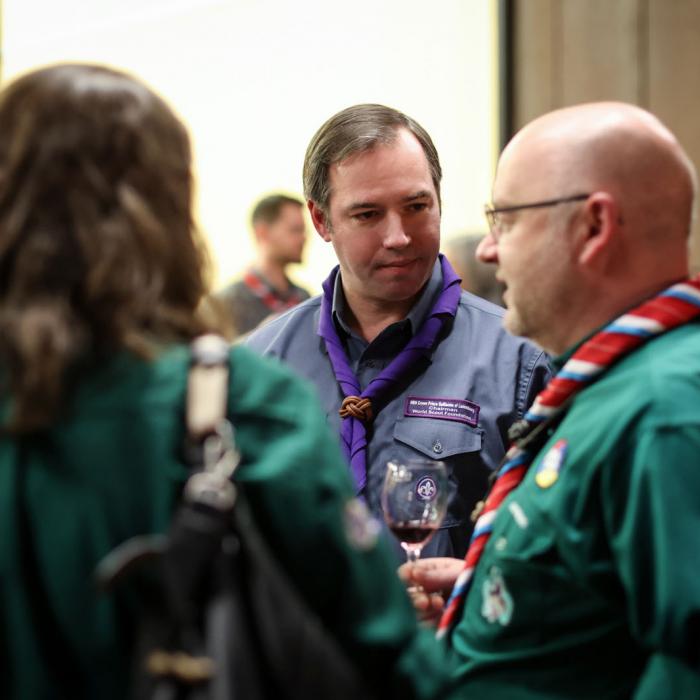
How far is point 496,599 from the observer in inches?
67.7

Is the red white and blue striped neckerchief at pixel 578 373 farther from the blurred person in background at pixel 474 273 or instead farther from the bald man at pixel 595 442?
the blurred person in background at pixel 474 273

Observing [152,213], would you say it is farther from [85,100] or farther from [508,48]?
[508,48]

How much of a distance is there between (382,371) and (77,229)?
1.39 metres

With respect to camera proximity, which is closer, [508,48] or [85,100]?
[85,100]

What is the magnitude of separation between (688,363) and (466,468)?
0.88 m

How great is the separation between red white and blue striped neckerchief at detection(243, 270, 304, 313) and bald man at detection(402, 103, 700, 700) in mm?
4130

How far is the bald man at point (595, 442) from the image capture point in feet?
4.95

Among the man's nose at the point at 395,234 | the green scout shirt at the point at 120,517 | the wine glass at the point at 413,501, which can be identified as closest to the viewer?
the green scout shirt at the point at 120,517

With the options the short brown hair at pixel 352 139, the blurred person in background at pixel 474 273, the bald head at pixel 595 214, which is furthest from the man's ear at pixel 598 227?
the blurred person in background at pixel 474 273

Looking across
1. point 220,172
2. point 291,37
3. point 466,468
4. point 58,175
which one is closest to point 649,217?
point 466,468

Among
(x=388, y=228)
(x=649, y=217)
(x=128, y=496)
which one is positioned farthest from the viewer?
(x=388, y=228)

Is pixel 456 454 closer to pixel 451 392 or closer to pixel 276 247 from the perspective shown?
pixel 451 392

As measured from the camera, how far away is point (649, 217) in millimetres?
1786

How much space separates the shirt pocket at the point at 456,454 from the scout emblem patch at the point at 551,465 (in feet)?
2.28
